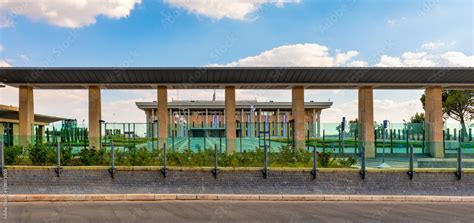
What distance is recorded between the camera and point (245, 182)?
13562 millimetres

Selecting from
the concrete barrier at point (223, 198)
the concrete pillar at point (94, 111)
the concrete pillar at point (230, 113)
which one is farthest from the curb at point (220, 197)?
the concrete pillar at point (94, 111)

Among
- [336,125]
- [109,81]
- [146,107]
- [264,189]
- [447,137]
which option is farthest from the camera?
[146,107]

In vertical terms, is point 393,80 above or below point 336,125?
above

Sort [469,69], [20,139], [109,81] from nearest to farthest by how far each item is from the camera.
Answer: [20,139] → [469,69] → [109,81]

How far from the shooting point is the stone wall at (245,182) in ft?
43.7

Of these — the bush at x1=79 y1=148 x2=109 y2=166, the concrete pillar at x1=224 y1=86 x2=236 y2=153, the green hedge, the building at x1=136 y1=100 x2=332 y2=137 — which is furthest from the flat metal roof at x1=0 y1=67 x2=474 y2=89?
the building at x1=136 y1=100 x2=332 y2=137

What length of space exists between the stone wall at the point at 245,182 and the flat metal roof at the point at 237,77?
8928 millimetres

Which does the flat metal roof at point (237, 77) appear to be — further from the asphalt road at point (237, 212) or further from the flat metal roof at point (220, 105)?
the flat metal roof at point (220, 105)

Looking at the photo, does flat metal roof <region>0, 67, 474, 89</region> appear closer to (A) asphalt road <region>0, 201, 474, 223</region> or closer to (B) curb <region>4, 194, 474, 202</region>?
(B) curb <region>4, 194, 474, 202</region>

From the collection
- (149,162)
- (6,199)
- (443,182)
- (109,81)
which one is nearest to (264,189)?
(149,162)

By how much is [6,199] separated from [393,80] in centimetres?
2102

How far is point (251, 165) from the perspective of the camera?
49.1 feet

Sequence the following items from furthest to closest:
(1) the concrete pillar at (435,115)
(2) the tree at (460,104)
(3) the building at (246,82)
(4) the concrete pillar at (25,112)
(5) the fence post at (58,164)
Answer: (2) the tree at (460,104) < (1) the concrete pillar at (435,115) < (4) the concrete pillar at (25,112) < (3) the building at (246,82) < (5) the fence post at (58,164)

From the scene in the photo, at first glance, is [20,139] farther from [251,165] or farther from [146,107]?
[146,107]
